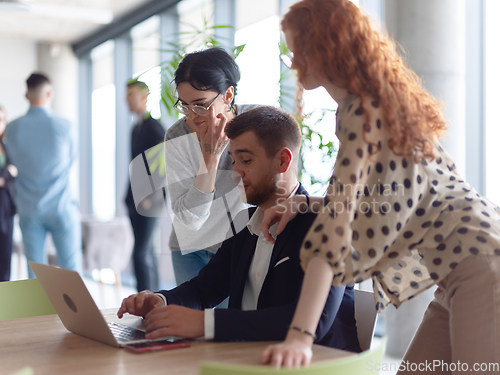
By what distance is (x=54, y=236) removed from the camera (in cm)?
405

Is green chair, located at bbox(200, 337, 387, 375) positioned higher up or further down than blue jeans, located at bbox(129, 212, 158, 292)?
higher up

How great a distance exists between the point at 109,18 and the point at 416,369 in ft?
18.9

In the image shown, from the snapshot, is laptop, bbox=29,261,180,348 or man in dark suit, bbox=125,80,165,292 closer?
laptop, bbox=29,261,180,348

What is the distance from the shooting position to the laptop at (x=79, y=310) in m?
1.12

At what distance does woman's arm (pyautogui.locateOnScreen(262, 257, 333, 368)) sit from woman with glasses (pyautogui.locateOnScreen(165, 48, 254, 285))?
0.89 metres

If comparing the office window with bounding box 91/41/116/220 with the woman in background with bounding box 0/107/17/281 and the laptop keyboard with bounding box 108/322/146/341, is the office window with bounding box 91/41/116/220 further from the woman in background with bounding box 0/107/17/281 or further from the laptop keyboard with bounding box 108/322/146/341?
the laptop keyboard with bounding box 108/322/146/341

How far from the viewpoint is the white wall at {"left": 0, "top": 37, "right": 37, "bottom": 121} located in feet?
25.1

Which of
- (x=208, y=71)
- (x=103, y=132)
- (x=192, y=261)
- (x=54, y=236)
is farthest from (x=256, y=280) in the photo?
(x=103, y=132)

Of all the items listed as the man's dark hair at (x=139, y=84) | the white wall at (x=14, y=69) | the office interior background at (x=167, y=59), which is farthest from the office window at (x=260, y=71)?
the white wall at (x=14, y=69)

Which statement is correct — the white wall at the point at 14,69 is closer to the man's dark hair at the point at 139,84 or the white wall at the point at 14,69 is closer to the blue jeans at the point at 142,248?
the man's dark hair at the point at 139,84

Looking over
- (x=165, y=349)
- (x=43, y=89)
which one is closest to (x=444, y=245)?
(x=165, y=349)

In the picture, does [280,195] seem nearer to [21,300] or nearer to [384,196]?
[384,196]

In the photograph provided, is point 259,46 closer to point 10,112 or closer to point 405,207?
point 405,207

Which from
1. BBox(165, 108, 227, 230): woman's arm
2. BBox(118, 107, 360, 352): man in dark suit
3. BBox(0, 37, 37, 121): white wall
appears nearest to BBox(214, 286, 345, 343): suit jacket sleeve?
BBox(118, 107, 360, 352): man in dark suit
